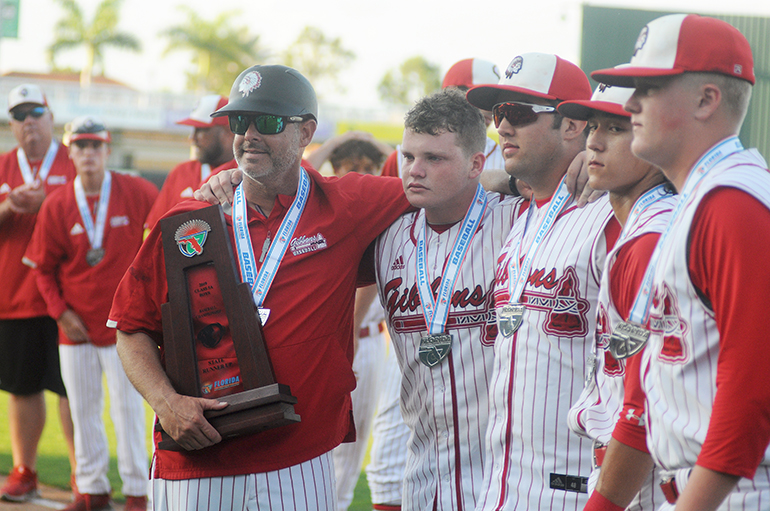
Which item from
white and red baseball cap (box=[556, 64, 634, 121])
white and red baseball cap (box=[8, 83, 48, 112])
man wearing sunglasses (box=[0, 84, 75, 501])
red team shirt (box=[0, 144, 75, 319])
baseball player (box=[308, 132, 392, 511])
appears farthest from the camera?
white and red baseball cap (box=[8, 83, 48, 112])

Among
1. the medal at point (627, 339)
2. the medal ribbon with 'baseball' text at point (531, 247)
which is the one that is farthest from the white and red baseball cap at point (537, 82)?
the medal at point (627, 339)

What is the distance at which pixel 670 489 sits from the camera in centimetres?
198

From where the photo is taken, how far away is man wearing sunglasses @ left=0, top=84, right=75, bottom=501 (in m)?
6.36

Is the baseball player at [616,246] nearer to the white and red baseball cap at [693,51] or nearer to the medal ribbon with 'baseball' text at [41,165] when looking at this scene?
the white and red baseball cap at [693,51]

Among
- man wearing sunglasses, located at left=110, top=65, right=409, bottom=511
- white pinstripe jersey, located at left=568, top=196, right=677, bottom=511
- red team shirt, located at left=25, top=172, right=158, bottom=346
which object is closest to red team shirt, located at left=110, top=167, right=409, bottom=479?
man wearing sunglasses, located at left=110, top=65, right=409, bottom=511

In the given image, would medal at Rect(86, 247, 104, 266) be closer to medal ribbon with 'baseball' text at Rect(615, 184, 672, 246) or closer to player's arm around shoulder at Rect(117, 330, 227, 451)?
player's arm around shoulder at Rect(117, 330, 227, 451)

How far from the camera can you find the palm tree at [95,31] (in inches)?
1838

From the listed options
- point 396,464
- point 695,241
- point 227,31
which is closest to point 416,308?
point 695,241

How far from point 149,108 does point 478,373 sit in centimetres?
3766

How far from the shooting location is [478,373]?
3256 mm

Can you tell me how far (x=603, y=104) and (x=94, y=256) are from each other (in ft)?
15.7

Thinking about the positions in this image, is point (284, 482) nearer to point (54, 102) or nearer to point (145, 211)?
point (145, 211)

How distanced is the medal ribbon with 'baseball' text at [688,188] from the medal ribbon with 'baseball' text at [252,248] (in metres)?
1.65

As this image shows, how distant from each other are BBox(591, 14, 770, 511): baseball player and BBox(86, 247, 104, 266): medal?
5.05 metres
